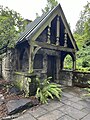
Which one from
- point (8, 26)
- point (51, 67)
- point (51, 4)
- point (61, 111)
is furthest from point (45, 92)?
point (51, 4)

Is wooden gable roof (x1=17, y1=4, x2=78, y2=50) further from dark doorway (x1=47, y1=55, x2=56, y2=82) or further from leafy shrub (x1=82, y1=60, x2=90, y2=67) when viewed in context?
leafy shrub (x1=82, y1=60, x2=90, y2=67)

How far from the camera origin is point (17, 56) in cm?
852

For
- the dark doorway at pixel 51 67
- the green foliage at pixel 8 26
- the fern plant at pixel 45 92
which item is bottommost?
the fern plant at pixel 45 92

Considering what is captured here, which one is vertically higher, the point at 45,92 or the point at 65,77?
the point at 65,77

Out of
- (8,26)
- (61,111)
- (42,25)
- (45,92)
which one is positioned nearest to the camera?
(61,111)

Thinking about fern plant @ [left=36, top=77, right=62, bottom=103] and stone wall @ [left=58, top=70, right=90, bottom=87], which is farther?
stone wall @ [left=58, top=70, right=90, bottom=87]

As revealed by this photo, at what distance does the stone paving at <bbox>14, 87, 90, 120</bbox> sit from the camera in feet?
13.5

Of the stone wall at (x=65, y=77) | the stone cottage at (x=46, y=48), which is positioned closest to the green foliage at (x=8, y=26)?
the stone cottage at (x=46, y=48)

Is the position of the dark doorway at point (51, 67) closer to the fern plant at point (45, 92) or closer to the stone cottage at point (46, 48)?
the stone cottage at point (46, 48)

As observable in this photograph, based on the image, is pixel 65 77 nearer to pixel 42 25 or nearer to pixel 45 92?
pixel 45 92

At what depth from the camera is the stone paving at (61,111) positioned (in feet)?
13.5

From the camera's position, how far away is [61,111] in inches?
181

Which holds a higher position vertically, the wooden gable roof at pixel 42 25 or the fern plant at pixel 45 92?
the wooden gable roof at pixel 42 25

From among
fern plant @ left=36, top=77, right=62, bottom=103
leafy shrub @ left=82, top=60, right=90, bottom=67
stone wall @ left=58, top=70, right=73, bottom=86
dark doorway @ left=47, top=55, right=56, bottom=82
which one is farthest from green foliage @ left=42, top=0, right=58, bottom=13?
fern plant @ left=36, top=77, right=62, bottom=103
